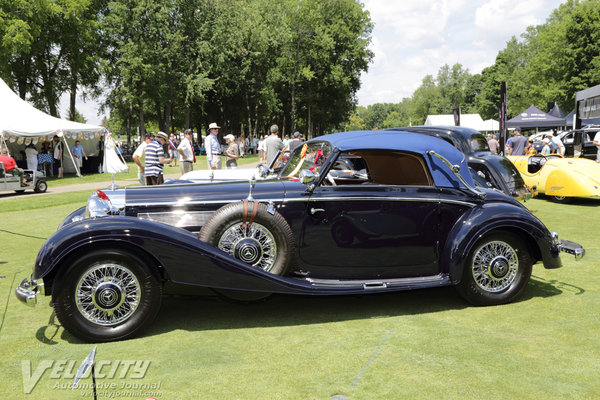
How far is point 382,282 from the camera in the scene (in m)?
4.76

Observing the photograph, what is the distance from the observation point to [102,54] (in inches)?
1522

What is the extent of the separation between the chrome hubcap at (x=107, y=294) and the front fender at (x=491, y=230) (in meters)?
3.01

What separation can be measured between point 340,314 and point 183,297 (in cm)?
158

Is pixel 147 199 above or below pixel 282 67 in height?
below

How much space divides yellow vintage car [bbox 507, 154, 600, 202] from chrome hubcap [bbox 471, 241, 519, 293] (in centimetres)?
793

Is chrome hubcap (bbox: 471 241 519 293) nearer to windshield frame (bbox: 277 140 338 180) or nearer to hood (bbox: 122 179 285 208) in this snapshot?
windshield frame (bbox: 277 140 338 180)

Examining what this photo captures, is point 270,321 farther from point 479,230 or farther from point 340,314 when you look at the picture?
point 479,230

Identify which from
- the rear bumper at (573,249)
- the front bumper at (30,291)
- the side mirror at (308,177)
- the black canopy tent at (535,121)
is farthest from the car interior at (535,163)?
the black canopy tent at (535,121)

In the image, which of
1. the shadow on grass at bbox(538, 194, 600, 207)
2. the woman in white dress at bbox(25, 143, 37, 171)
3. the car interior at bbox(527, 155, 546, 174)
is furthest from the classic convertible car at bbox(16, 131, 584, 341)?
the woman in white dress at bbox(25, 143, 37, 171)

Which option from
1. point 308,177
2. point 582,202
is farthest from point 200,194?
point 582,202

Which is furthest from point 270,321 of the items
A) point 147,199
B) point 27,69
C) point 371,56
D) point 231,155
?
point 371,56

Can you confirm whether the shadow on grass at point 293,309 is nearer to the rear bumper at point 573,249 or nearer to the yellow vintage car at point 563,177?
the rear bumper at point 573,249

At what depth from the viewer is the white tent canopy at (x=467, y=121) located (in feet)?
167

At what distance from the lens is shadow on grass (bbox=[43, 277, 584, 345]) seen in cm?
461
